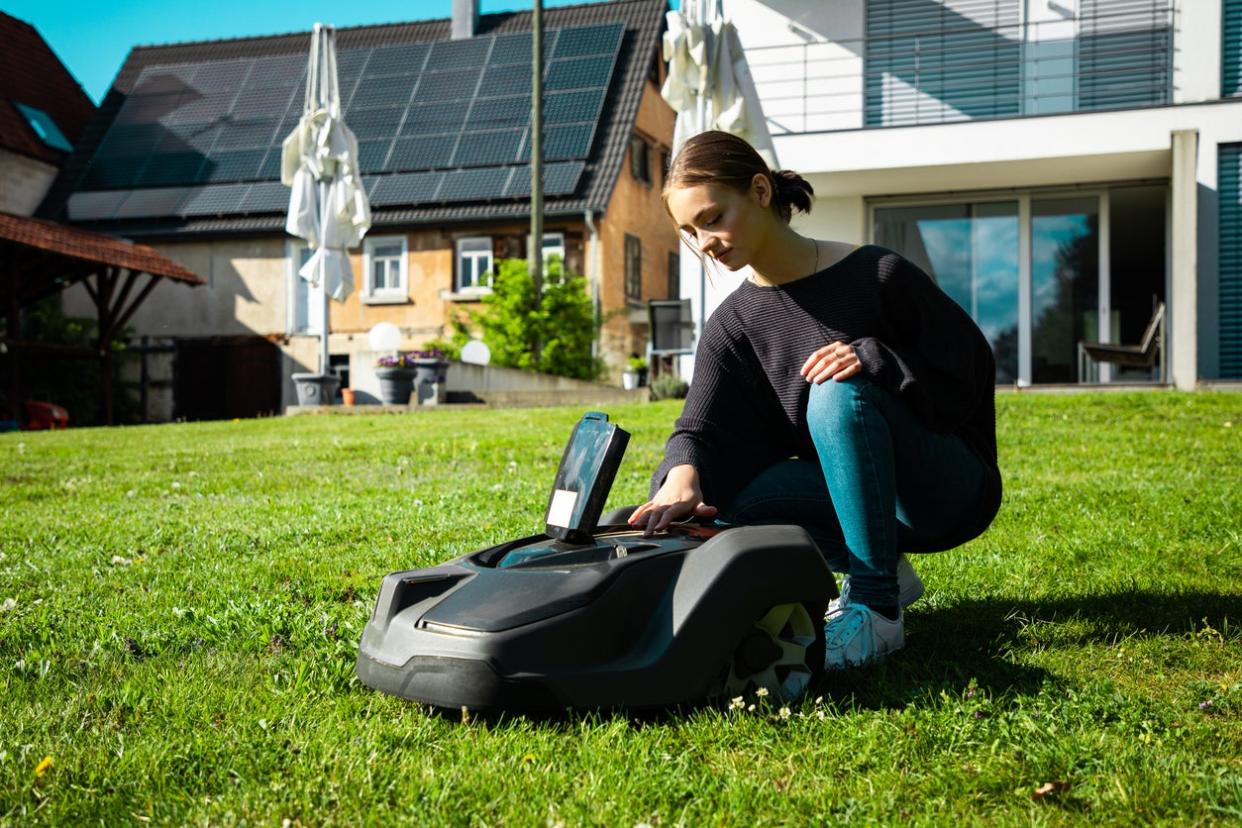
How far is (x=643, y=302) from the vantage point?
83.7ft

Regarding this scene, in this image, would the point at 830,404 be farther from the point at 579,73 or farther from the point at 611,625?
the point at 579,73

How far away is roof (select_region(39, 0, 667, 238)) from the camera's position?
23.6 metres

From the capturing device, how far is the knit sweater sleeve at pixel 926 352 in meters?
2.90

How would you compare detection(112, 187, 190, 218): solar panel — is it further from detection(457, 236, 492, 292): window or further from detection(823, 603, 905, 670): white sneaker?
detection(823, 603, 905, 670): white sneaker

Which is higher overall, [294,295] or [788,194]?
[294,295]

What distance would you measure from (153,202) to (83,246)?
257 inches

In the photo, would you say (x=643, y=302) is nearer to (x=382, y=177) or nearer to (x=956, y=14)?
(x=382, y=177)

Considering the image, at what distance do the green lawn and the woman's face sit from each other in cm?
104

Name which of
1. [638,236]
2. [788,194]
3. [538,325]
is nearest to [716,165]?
[788,194]

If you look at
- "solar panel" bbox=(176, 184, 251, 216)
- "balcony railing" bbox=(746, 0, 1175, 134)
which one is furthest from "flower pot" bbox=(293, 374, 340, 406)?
"solar panel" bbox=(176, 184, 251, 216)

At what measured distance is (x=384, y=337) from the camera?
21.5 m

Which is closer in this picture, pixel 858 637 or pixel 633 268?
pixel 858 637

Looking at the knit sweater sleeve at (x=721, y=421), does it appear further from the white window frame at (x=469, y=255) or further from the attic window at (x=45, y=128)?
the attic window at (x=45, y=128)

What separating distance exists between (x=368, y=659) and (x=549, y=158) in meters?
22.0
